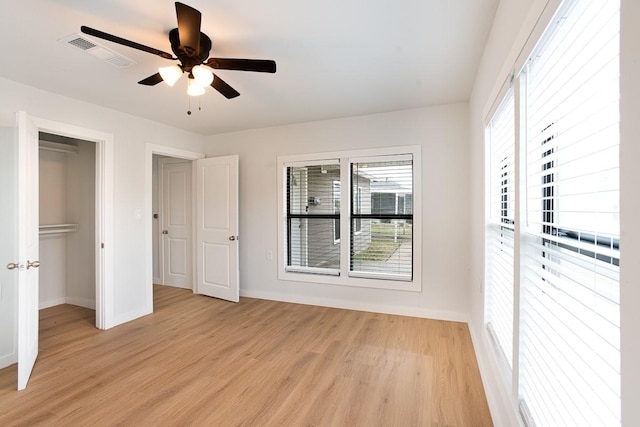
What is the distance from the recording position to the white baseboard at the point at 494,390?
4.94ft

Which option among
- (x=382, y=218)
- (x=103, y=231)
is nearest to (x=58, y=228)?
(x=103, y=231)

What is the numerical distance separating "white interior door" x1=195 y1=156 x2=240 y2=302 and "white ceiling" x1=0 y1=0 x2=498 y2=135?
44.8 inches

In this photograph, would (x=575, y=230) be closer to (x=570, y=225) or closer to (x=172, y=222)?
(x=570, y=225)

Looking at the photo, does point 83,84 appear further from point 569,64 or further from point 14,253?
point 569,64

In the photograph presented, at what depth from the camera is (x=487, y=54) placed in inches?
84.7

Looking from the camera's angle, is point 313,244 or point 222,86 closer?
point 222,86

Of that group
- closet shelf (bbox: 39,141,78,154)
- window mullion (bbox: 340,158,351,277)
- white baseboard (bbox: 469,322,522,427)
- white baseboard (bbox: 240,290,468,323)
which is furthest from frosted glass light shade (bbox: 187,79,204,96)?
closet shelf (bbox: 39,141,78,154)

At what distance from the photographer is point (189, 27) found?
1688 millimetres

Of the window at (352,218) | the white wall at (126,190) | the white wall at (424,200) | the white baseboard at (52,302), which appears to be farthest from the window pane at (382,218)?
the white baseboard at (52,302)

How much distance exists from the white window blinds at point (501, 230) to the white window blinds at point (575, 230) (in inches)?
15.5

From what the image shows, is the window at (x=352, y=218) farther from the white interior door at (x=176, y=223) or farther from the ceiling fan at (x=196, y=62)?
the ceiling fan at (x=196, y=62)

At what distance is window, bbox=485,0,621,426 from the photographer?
746 mm

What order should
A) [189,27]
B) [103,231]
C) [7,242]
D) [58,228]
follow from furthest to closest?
[58,228]
[103,231]
[7,242]
[189,27]

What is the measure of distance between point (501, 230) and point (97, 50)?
10.3 ft
